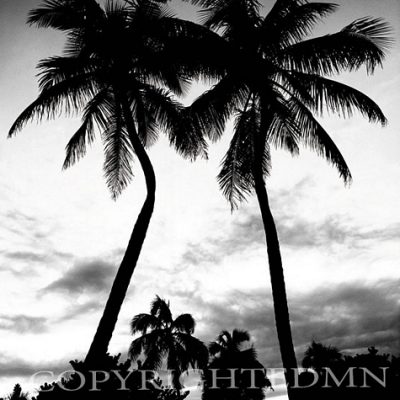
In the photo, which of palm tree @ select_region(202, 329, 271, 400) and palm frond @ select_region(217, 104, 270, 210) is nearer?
palm frond @ select_region(217, 104, 270, 210)

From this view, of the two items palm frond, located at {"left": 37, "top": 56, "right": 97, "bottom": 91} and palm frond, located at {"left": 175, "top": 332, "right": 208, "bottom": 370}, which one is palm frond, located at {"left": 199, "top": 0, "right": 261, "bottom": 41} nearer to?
palm frond, located at {"left": 37, "top": 56, "right": 97, "bottom": 91}

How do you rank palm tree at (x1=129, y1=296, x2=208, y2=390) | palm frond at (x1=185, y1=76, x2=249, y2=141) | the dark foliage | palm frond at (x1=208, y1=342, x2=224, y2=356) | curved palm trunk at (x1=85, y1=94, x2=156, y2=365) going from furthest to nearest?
palm frond at (x1=208, y1=342, x2=224, y2=356) < palm tree at (x1=129, y1=296, x2=208, y2=390) < palm frond at (x1=185, y1=76, x2=249, y2=141) < curved palm trunk at (x1=85, y1=94, x2=156, y2=365) < the dark foliage

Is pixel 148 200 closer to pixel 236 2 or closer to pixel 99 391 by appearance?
pixel 99 391

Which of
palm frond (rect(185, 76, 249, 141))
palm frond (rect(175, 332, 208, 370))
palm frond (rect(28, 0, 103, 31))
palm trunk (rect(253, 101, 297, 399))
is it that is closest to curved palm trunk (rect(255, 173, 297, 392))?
palm trunk (rect(253, 101, 297, 399))

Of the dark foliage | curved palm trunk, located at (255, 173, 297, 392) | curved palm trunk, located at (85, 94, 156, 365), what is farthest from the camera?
curved palm trunk, located at (255, 173, 297, 392)

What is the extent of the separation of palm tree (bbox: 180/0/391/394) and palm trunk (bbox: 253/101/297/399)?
30mm

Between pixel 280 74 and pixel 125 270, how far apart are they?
7715 mm

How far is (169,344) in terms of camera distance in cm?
2700

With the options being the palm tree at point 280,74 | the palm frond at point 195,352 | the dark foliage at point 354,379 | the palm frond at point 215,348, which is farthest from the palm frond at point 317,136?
the palm frond at point 215,348

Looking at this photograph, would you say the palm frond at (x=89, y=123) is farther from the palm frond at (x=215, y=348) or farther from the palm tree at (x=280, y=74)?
the palm frond at (x=215, y=348)

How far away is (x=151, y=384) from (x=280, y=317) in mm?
3859

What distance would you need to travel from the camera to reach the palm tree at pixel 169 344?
26.5m

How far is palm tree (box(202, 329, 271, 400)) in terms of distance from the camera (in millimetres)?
28938

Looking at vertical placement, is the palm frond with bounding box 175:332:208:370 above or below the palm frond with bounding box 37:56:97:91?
below
